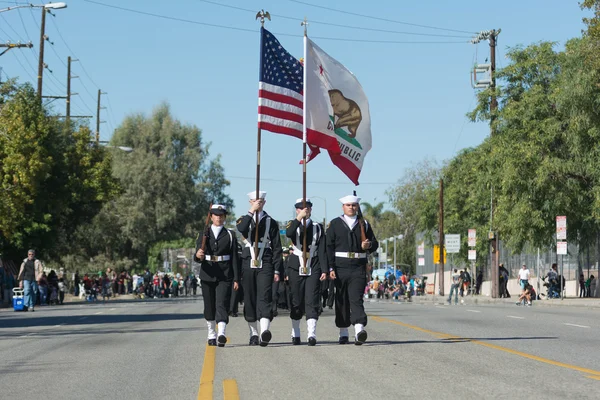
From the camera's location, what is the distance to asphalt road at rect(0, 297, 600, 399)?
9.72 meters

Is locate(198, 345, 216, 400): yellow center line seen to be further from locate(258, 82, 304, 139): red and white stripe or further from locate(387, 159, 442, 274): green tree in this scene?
locate(387, 159, 442, 274): green tree

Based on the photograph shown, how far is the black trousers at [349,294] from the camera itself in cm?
1468

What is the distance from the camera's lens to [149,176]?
78875 mm

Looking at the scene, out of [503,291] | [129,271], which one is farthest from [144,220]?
[503,291]

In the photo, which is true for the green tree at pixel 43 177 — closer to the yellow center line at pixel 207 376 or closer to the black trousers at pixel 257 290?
the black trousers at pixel 257 290

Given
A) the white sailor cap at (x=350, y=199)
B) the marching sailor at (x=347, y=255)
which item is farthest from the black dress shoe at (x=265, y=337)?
the white sailor cap at (x=350, y=199)

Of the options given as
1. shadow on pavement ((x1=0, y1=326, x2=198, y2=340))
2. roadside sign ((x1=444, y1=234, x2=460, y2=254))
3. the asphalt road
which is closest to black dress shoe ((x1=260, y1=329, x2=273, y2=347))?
the asphalt road

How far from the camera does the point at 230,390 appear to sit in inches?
386

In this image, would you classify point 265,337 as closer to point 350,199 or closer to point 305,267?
point 305,267

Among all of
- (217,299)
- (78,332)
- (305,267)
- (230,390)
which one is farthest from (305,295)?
(78,332)

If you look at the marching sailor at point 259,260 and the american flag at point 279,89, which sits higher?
the american flag at point 279,89

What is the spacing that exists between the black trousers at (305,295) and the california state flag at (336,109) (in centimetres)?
251

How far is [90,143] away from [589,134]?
2819 centimetres

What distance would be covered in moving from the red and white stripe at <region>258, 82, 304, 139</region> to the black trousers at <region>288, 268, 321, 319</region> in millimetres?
2742
